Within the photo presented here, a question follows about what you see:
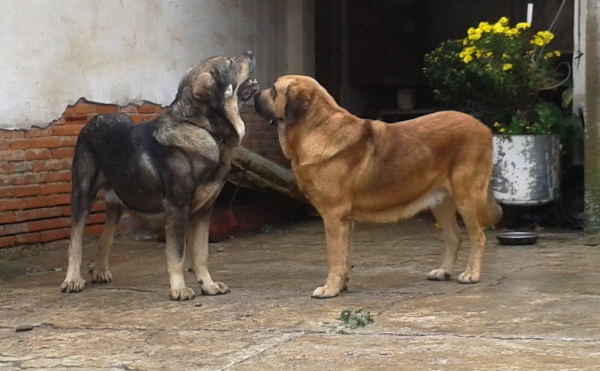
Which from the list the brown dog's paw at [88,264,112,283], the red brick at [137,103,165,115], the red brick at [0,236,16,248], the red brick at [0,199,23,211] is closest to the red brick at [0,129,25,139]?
the red brick at [0,199,23,211]

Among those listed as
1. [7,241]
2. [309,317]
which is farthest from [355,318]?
[7,241]

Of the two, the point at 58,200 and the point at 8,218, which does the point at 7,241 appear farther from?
the point at 58,200

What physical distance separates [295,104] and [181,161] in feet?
2.66

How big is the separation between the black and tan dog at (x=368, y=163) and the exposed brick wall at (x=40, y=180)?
287 cm

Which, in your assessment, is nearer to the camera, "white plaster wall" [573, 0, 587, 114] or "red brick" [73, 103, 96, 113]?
"red brick" [73, 103, 96, 113]

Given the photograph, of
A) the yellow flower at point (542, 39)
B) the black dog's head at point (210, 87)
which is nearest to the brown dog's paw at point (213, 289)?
the black dog's head at point (210, 87)

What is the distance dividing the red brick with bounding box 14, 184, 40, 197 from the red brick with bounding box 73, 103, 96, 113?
843 mm

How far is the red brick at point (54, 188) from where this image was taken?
8.10 meters

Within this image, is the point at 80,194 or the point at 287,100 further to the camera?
the point at 80,194

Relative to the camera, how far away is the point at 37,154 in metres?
8.03

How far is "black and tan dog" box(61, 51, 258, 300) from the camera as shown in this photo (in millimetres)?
5812

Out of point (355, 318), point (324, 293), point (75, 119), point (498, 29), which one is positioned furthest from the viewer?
point (498, 29)

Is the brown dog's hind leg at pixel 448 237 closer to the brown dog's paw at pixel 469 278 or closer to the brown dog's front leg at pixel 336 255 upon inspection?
the brown dog's paw at pixel 469 278

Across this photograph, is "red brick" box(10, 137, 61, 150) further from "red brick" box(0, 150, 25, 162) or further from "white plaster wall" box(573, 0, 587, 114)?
"white plaster wall" box(573, 0, 587, 114)
